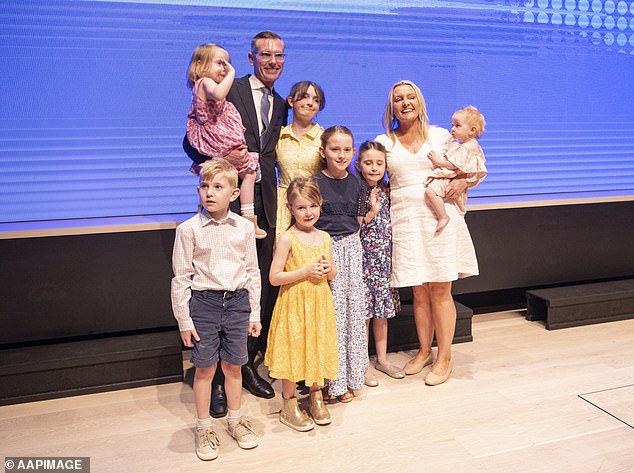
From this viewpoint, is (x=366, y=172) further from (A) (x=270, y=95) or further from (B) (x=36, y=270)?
(B) (x=36, y=270)

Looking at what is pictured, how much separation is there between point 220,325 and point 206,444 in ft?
1.57

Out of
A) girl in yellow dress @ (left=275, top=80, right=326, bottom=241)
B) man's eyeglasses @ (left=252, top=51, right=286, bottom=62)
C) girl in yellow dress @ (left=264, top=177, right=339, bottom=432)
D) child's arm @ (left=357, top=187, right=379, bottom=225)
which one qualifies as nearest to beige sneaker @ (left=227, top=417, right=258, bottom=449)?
girl in yellow dress @ (left=264, top=177, right=339, bottom=432)

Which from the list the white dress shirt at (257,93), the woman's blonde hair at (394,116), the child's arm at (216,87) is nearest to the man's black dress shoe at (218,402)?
the white dress shirt at (257,93)

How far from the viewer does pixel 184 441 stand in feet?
8.61

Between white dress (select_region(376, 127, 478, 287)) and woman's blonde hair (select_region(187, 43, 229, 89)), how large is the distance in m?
0.91

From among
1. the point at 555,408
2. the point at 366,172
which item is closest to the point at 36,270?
the point at 366,172

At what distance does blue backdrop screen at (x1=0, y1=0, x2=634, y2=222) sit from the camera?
331 cm

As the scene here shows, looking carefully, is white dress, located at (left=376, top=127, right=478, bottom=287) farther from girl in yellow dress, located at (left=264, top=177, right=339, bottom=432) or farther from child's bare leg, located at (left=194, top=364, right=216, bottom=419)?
child's bare leg, located at (left=194, top=364, right=216, bottom=419)

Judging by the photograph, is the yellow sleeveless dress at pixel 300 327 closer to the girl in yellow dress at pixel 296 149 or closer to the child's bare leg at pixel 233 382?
the child's bare leg at pixel 233 382

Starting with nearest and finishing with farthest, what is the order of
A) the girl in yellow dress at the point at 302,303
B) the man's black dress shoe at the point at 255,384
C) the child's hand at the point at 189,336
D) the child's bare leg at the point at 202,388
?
the child's hand at the point at 189,336 → the child's bare leg at the point at 202,388 → the girl in yellow dress at the point at 302,303 → the man's black dress shoe at the point at 255,384

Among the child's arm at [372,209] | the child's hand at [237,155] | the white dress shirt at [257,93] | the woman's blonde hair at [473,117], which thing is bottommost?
the child's arm at [372,209]

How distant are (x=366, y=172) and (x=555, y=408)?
138 cm

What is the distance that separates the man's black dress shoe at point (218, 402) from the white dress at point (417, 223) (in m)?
0.98

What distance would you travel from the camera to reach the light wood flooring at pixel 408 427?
7.93 feet
